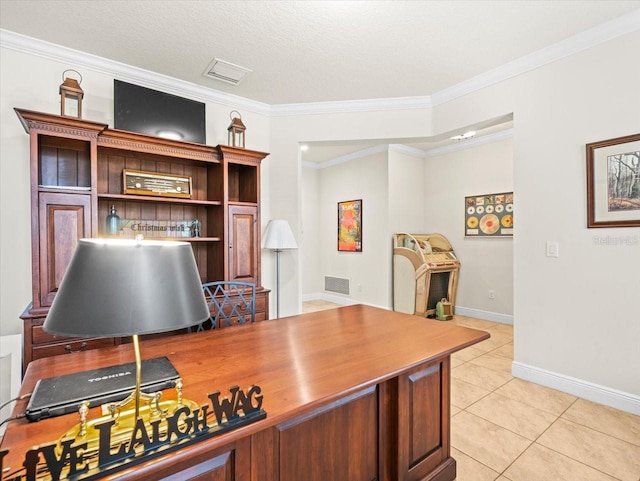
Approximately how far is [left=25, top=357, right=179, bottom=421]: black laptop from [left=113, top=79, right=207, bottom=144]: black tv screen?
224 cm

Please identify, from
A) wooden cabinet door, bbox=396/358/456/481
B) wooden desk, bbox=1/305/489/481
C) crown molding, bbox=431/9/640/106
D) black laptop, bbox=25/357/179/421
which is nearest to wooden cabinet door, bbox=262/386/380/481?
wooden desk, bbox=1/305/489/481

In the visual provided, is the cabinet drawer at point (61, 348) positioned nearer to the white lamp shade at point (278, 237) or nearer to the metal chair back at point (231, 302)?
the metal chair back at point (231, 302)

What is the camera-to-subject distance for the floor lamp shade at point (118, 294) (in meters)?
0.70

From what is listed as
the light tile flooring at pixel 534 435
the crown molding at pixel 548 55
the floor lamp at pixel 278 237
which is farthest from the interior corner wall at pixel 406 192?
the light tile flooring at pixel 534 435

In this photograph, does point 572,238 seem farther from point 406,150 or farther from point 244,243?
point 406,150

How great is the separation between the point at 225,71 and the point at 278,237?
1617mm

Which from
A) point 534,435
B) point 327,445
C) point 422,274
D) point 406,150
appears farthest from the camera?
point 406,150

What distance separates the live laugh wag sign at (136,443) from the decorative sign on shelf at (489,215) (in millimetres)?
4742

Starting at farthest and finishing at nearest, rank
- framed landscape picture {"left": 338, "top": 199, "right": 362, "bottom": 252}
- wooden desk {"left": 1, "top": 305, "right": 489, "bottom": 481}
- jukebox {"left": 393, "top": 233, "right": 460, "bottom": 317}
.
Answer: framed landscape picture {"left": 338, "top": 199, "right": 362, "bottom": 252} → jukebox {"left": 393, "top": 233, "right": 460, "bottom": 317} → wooden desk {"left": 1, "top": 305, "right": 489, "bottom": 481}

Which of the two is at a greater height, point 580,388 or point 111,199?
point 111,199

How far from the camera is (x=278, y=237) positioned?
335 centimetres

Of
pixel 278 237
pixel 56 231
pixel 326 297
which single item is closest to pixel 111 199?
pixel 56 231

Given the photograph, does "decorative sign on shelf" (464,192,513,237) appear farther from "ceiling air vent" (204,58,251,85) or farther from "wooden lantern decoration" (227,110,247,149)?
"ceiling air vent" (204,58,251,85)

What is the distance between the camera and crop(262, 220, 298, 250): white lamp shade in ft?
11.0
